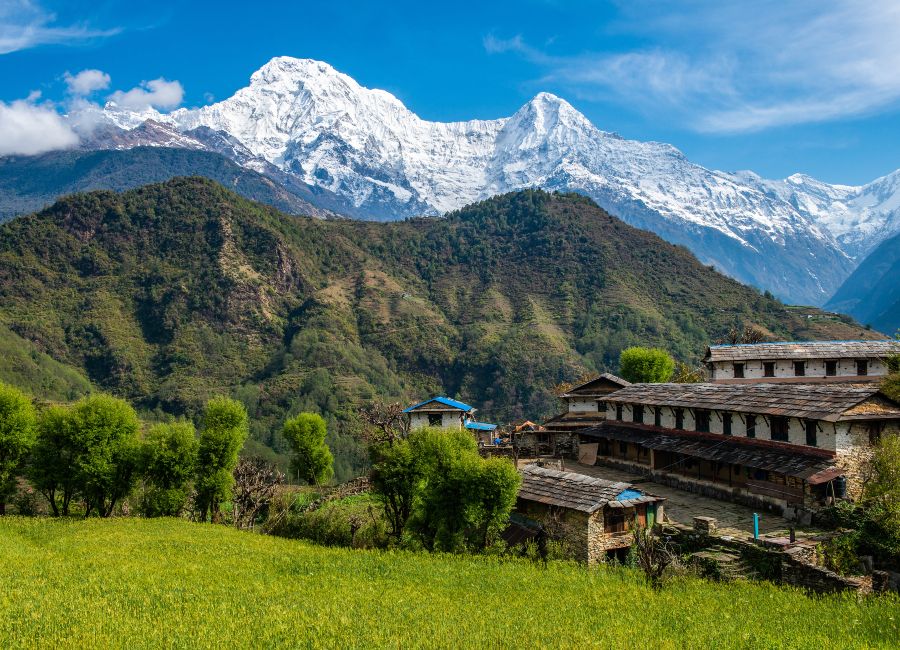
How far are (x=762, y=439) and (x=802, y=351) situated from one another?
24.2 meters

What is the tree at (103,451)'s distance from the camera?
124 ft

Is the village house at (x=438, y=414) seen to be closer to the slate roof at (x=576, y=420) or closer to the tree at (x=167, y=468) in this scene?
the slate roof at (x=576, y=420)

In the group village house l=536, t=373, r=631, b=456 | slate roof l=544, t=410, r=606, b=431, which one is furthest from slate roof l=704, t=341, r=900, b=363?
slate roof l=544, t=410, r=606, b=431

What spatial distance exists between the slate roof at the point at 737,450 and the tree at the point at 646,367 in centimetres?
2419

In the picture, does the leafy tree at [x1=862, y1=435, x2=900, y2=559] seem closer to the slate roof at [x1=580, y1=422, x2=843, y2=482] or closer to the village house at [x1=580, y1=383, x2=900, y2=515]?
the village house at [x1=580, y1=383, x2=900, y2=515]

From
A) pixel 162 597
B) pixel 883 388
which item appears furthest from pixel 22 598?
pixel 883 388

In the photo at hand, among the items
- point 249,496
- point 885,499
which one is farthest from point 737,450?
point 249,496

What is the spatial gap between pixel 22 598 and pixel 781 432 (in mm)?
33414

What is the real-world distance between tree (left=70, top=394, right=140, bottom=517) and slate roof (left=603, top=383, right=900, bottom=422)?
35607 millimetres

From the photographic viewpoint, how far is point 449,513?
26375mm

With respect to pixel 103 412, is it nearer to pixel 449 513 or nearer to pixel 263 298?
pixel 449 513

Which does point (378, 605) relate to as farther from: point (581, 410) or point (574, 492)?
point (581, 410)

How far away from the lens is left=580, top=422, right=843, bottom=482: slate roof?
28.2 m

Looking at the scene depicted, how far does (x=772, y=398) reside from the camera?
33.2 m
